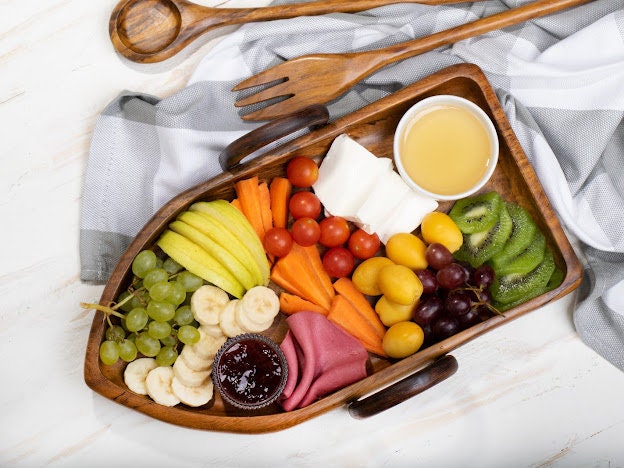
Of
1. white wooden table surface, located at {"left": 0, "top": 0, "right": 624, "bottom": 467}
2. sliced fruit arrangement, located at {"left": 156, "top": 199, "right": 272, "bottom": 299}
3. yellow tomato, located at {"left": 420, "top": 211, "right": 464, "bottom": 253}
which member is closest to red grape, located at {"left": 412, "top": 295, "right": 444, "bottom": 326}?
yellow tomato, located at {"left": 420, "top": 211, "right": 464, "bottom": 253}

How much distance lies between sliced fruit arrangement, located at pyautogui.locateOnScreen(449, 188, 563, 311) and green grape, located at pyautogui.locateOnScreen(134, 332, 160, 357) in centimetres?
68

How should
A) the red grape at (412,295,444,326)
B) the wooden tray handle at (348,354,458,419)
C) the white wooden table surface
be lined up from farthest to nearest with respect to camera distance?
the white wooden table surface, the red grape at (412,295,444,326), the wooden tray handle at (348,354,458,419)

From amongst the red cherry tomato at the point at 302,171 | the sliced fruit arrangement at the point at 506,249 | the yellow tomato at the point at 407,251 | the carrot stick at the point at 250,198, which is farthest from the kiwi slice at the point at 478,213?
the carrot stick at the point at 250,198

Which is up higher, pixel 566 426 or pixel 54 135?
pixel 54 135

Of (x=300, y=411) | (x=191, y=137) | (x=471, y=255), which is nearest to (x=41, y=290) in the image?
(x=191, y=137)

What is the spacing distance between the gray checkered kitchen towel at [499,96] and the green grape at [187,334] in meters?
0.26

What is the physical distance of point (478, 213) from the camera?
1.57 metres

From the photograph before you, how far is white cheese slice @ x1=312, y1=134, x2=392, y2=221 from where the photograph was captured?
59.5 inches

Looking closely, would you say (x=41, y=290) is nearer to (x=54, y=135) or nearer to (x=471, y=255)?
(x=54, y=135)

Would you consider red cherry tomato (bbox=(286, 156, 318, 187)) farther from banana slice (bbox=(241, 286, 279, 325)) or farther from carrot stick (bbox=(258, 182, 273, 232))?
banana slice (bbox=(241, 286, 279, 325))

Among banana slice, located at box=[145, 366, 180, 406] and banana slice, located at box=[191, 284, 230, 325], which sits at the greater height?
banana slice, located at box=[191, 284, 230, 325]

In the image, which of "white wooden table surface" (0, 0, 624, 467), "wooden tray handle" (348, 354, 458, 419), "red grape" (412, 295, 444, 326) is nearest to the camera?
"wooden tray handle" (348, 354, 458, 419)

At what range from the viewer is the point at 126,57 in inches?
63.4

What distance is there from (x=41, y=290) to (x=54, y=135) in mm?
354
